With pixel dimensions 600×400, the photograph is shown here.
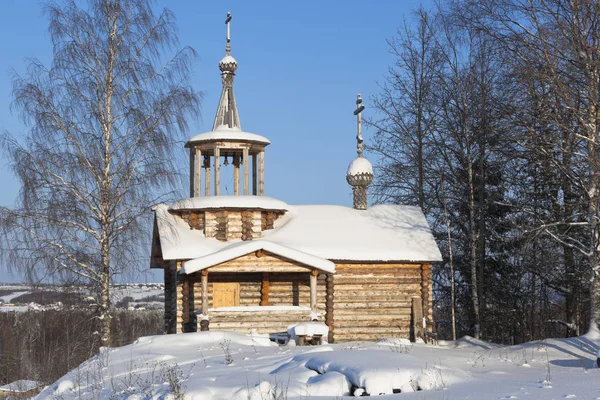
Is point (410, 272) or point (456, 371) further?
point (410, 272)

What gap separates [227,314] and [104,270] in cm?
339

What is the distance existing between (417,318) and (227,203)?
632 centimetres

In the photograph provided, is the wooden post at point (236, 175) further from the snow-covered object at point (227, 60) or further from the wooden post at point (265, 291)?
the wooden post at point (265, 291)

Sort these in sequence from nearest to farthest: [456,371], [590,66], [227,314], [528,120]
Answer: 1. [456,371]
2. [590,66]
3. [528,120]
4. [227,314]

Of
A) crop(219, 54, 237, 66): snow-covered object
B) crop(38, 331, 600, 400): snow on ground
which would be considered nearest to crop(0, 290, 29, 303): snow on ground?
crop(219, 54, 237, 66): snow-covered object

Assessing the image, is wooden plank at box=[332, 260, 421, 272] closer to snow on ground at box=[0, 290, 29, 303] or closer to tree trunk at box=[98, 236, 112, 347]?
tree trunk at box=[98, 236, 112, 347]

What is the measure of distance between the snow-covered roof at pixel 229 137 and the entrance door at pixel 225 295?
14.1 feet

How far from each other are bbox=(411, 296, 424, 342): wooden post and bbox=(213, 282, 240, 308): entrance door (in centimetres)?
499

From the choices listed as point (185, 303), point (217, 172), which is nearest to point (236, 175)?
point (217, 172)

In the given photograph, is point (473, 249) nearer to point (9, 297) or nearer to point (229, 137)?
point (229, 137)

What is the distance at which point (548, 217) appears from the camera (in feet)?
71.3

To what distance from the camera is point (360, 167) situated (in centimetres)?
2453

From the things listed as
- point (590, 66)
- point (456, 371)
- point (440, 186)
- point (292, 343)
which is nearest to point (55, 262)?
point (292, 343)

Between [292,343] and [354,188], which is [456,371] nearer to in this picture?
[292,343]
